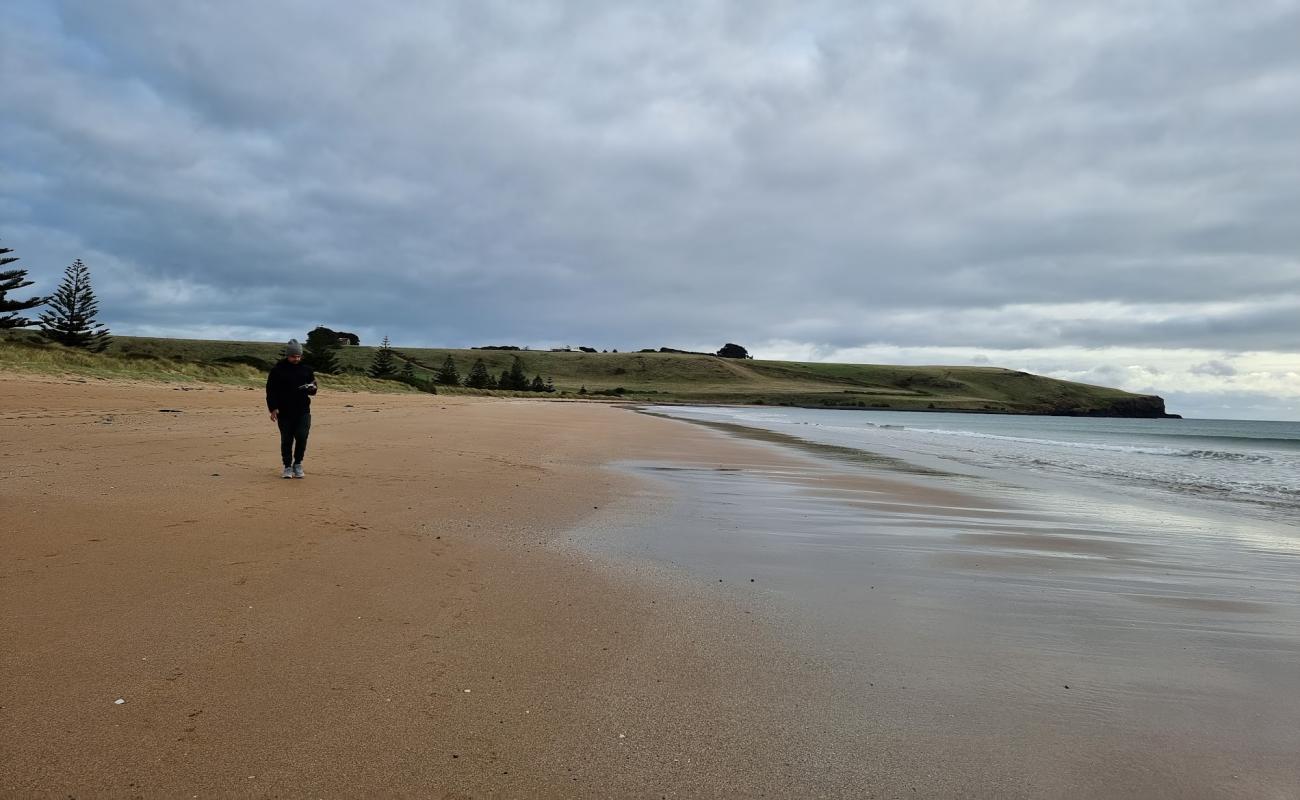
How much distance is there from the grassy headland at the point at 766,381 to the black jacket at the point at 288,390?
85520mm

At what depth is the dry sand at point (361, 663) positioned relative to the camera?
7.47ft

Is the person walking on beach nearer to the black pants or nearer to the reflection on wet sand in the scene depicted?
the black pants

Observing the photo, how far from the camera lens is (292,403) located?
8430 millimetres

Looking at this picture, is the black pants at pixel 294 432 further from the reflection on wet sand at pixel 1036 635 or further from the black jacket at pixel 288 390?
the reflection on wet sand at pixel 1036 635

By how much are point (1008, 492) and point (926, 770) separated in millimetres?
9694

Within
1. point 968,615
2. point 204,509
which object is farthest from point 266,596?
point 968,615

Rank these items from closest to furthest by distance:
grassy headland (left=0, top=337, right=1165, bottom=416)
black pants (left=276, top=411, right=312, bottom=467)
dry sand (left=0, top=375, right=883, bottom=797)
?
dry sand (left=0, top=375, right=883, bottom=797) < black pants (left=276, top=411, right=312, bottom=467) < grassy headland (left=0, top=337, right=1165, bottom=416)

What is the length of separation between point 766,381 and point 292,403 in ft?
435

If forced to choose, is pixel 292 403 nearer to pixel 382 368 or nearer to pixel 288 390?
pixel 288 390

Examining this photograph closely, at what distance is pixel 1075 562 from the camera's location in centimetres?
589

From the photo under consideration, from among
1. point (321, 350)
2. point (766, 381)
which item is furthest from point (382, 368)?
point (766, 381)

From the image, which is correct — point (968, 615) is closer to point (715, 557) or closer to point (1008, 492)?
point (715, 557)

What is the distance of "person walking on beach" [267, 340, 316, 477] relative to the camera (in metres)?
8.09

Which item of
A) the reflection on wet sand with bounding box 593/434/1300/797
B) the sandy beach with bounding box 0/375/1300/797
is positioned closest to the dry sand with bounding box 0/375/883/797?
the sandy beach with bounding box 0/375/1300/797
